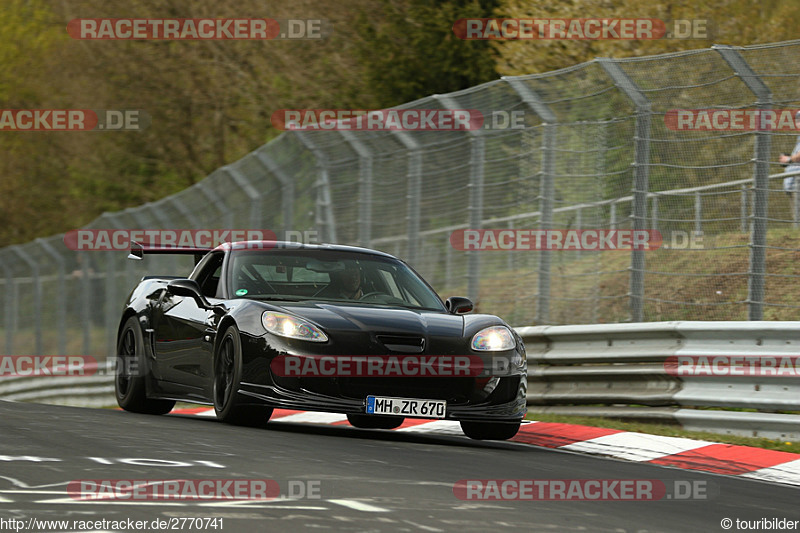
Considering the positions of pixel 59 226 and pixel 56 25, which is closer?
pixel 59 226

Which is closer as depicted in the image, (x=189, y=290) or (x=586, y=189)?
(x=189, y=290)

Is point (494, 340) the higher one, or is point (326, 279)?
point (326, 279)

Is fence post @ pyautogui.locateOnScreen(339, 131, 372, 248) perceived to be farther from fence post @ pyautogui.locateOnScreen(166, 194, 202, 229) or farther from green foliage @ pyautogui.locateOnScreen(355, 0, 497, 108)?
green foliage @ pyautogui.locateOnScreen(355, 0, 497, 108)

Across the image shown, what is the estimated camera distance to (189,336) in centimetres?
1046

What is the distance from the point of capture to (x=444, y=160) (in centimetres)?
1505

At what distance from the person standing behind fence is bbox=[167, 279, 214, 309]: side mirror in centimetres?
440

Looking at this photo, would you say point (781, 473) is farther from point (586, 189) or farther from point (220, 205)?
point (220, 205)

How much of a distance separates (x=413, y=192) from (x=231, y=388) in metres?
6.64

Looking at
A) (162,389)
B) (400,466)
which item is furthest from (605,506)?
(162,389)

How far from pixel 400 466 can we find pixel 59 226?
42.6 m

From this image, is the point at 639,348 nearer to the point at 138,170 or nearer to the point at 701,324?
the point at 701,324

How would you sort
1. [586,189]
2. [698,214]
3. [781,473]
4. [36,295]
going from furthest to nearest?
[36,295] < [586,189] < [698,214] < [781,473]

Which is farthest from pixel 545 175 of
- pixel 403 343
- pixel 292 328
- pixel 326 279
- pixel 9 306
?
pixel 9 306

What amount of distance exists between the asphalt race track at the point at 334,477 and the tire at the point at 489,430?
Result: 0.16m
